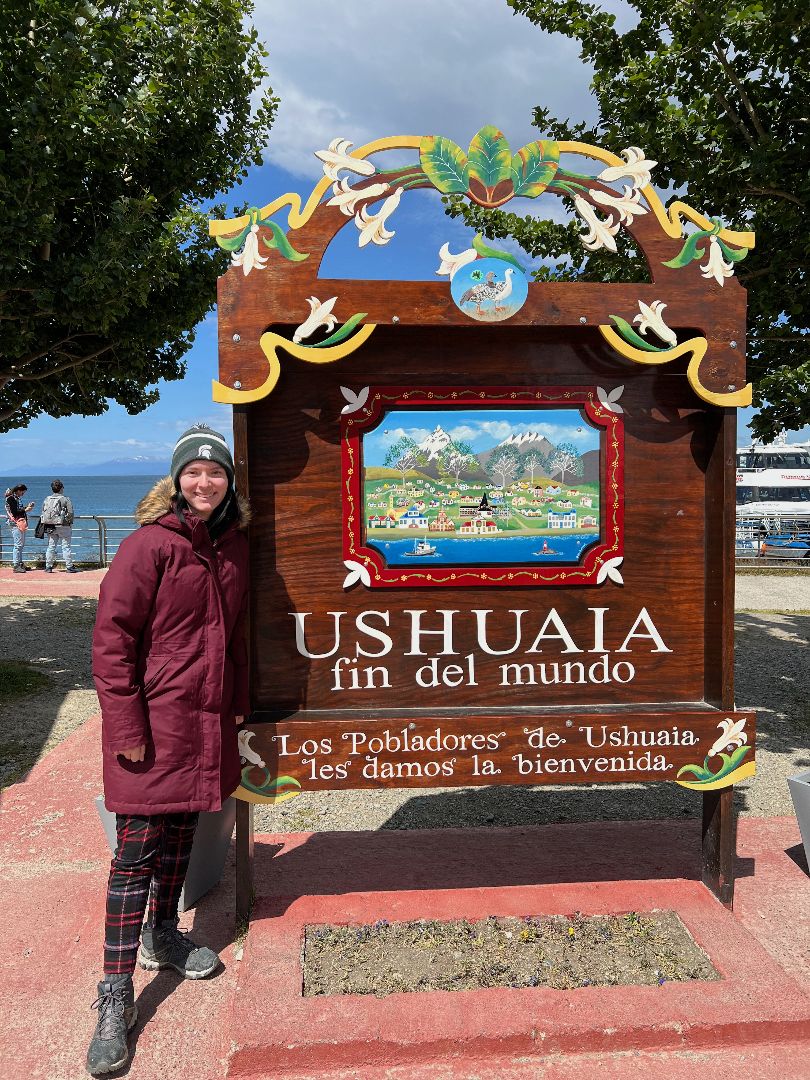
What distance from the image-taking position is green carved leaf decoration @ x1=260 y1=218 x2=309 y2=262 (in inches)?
117

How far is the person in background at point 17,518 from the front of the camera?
1438 centimetres

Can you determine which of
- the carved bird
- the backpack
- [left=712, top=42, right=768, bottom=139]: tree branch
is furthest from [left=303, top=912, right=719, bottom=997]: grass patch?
the backpack

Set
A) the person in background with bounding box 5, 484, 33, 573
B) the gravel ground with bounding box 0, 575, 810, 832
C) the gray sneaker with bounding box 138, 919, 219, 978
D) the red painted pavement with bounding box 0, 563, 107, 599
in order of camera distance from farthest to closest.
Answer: the person in background with bounding box 5, 484, 33, 573, the red painted pavement with bounding box 0, 563, 107, 599, the gravel ground with bounding box 0, 575, 810, 832, the gray sneaker with bounding box 138, 919, 219, 978

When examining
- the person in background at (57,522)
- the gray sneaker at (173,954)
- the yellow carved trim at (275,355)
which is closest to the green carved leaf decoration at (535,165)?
the yellow carved trim at (275,355)

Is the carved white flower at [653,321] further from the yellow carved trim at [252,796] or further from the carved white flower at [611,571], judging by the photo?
the yellow carved trim at [252,796]

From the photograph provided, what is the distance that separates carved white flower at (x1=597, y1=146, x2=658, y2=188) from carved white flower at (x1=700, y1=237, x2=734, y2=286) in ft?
1.29

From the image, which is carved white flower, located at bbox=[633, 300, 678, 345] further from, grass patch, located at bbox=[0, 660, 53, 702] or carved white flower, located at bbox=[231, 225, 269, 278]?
grass patch, located at bbox=[0, 660, 53, 702]

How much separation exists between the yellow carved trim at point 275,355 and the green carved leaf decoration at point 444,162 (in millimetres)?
677

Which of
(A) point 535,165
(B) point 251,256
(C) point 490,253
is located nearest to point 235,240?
(B) point 251,256

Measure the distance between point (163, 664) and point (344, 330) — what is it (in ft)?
4.93

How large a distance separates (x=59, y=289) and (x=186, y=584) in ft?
13.5

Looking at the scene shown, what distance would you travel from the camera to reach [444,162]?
3.01m

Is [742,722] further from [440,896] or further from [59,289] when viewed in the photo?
[59,289]

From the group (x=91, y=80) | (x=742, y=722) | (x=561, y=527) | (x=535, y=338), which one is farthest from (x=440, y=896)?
(x=91, y=80)
